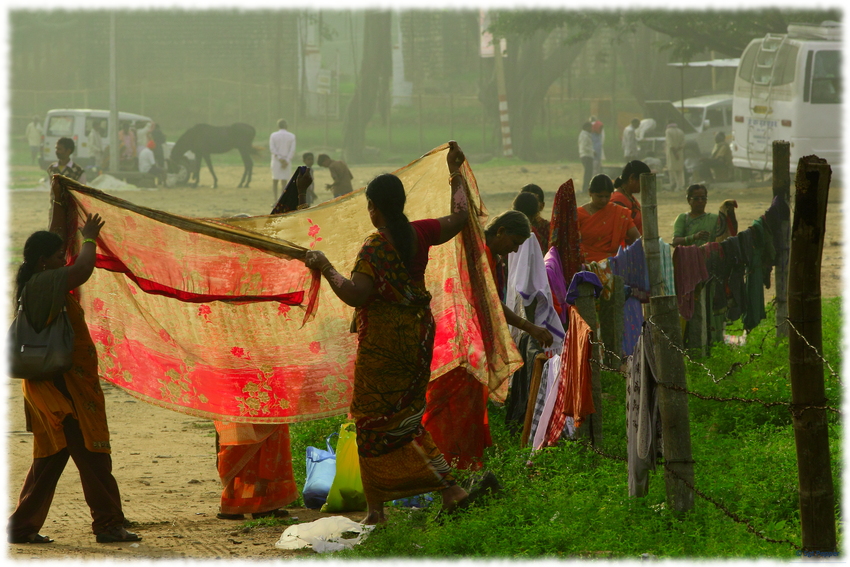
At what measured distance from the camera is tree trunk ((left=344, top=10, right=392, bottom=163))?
109 ft

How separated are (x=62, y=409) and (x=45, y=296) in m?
0.52

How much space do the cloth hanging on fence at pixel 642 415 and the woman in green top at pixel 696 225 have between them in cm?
435

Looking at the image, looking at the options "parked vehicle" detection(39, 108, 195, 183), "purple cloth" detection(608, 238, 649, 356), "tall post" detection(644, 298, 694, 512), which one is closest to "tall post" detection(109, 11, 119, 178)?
"parked vehicle" detection(39, 108, 195, 183)

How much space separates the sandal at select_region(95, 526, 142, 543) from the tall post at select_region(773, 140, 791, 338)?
5091 millimetres

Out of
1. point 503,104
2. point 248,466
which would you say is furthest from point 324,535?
point 503,104

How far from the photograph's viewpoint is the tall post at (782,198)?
25.2ft

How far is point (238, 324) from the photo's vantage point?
5.08 metres

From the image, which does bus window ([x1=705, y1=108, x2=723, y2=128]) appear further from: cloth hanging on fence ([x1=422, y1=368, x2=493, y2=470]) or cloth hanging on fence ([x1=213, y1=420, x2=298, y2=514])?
cloth hanging on fence ([x1=213, y1=420, x2=298, y2=514])

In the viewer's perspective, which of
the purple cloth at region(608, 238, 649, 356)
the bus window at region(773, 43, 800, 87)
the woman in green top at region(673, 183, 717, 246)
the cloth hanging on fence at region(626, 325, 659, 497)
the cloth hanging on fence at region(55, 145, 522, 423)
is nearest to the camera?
the cloth hanging on fence at region(626, 325, 659, 497)

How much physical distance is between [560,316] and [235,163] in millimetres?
28773

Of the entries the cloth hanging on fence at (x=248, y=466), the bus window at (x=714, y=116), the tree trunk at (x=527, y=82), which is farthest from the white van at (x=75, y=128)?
the cloth hanging on fence at (x=248, y=466)

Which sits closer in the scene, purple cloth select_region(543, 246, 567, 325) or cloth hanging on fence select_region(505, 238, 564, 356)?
cloth hanging on fence select_region(505, 238, 564, 356)

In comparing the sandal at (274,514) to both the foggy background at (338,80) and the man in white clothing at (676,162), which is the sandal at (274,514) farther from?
the foggy background at (338,80)

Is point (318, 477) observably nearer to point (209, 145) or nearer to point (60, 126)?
point (209, 145)
